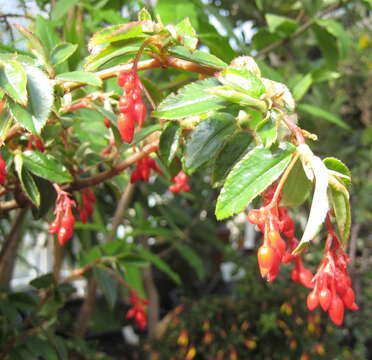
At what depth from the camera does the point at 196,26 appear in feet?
3.64

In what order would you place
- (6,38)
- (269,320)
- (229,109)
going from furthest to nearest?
(269,320) < (6,38) < (229,109)

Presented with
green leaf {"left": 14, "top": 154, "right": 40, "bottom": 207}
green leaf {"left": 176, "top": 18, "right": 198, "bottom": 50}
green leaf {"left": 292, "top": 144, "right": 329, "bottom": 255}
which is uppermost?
green leaf {"left": 176, "top": 18, "right": 198, "bottom": 50}

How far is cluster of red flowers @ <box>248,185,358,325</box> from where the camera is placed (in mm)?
449

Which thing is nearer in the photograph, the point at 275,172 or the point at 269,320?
the point at 275,172

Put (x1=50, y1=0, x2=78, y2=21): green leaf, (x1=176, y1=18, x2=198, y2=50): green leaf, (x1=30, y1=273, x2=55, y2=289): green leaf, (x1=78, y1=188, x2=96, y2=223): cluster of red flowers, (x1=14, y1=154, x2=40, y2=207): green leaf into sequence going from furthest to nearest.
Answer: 1. (x1=50, y1=0, x2=78, y2=21): green leaf
2. (x1=30, y1=273, x2=55, y2=289): green leaf
3. (x1=78, y1=188, x2=96, y2=223): cluster of red flowers
4. (x1=14, y1=154, x2=40, y2=207): green leaf
5. (x1=176, y1=18, x2=198, y2=50): green leaf

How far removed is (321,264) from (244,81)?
20cm

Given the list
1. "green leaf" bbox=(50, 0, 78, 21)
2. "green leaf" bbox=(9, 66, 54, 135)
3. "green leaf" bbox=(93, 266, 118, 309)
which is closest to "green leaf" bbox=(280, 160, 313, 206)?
"green leaf" bbox=(9, 66, 54, 135)

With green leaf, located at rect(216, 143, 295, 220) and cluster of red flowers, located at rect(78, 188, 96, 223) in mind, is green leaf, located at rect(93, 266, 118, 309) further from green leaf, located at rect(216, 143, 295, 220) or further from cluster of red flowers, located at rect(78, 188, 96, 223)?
green leaf, located at rect(216, 143, 295, 220)

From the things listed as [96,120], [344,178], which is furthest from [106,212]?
[344,178]

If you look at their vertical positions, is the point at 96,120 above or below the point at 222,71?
below

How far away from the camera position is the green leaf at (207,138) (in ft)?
1.92

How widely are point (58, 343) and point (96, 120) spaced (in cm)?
41

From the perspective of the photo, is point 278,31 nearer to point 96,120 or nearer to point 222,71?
point 96,120

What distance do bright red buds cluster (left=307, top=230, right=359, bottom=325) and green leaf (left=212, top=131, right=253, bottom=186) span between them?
0.14m
